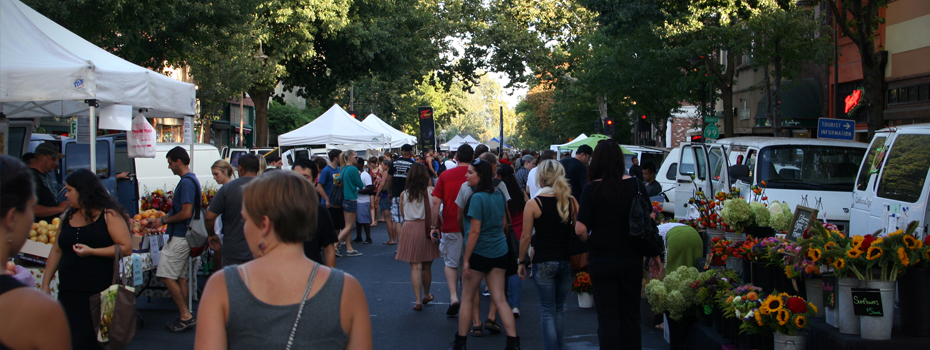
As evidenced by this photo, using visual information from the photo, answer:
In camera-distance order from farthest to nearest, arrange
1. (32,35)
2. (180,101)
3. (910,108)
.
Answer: (910,108) → (180,101) → (32,35)

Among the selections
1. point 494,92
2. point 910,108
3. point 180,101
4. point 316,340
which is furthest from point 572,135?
point 494,92

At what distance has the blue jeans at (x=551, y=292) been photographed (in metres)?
5.68

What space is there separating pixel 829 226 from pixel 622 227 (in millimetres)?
1464

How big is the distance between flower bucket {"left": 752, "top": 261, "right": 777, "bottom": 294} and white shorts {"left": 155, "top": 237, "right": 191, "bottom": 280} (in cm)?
523

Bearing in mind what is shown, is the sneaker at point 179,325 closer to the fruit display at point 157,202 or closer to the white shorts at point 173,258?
the white shorts at point 173,258

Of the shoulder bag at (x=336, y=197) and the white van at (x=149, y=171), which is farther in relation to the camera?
the white van at (x=149, y=171)

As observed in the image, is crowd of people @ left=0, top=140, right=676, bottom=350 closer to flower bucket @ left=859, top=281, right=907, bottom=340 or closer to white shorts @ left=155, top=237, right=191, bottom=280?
white shorts @ left=155, top=237, right=191, bottom=280

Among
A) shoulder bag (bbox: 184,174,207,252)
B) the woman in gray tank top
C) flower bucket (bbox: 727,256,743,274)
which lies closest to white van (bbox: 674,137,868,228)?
flower bucket (bbox: 727,256,743,274)

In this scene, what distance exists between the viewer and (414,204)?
8289 millimetres

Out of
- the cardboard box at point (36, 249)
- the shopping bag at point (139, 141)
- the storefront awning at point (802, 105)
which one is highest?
the storefront awning at point (802, 105)

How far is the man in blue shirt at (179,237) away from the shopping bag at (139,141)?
10.5 ft

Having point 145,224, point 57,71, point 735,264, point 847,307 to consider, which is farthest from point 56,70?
point 847,307

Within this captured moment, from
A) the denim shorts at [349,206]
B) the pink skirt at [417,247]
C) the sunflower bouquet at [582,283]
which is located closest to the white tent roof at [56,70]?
the pink skirt at [417,247]

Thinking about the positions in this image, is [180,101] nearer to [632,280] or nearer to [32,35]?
[32,35]
